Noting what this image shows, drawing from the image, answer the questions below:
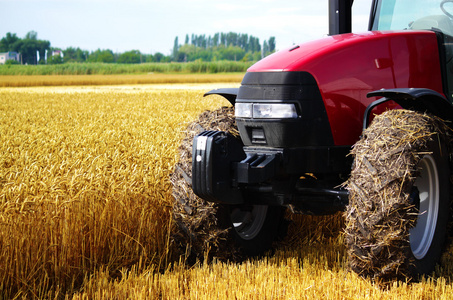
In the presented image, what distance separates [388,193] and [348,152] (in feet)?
2.62

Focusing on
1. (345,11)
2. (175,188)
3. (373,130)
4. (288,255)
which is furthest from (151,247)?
(345,11)

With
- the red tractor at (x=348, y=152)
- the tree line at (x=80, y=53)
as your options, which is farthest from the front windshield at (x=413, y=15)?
the tree line at (x=80, y=53)

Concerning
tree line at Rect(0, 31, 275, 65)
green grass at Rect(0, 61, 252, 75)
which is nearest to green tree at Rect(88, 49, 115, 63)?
tree line at Rect(0, 31, 275, 65)

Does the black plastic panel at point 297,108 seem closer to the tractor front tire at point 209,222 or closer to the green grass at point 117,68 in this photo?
the tractor front tire at point 209,222

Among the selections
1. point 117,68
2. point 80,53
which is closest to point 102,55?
point 80,53

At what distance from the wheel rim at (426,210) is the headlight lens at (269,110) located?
1.08 m

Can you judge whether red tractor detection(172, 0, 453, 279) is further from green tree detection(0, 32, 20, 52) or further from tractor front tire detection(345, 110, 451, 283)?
green tree detection(0, 32, 20, 52)

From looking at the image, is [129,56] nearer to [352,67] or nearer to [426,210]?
[352,67]

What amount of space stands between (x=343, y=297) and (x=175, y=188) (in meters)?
1.71

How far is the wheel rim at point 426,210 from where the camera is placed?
15.2 feet

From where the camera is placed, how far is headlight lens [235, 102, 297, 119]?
4562 mm

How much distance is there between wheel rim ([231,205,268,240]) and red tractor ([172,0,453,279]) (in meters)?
0.32

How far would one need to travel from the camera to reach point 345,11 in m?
5.65

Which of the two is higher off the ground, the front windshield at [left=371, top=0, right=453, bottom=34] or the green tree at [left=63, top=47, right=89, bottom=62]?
the green tree at [left=63, top=47, right=89, bottom=62]
